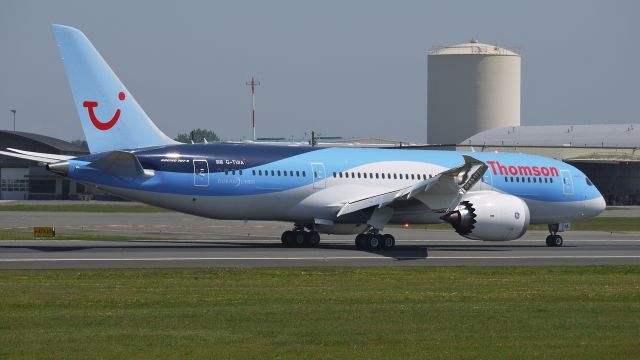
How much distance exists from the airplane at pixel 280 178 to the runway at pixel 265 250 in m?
1.14

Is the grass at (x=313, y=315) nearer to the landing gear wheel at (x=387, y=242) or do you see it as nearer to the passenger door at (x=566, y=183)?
the landing gear wheel at (x=387, y=242)

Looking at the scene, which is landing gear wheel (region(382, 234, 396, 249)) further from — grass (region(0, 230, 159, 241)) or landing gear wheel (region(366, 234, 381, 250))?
grass (region(0, 230, 159, 241))

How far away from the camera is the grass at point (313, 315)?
15.8 metres

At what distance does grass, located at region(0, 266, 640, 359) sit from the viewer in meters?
15.8

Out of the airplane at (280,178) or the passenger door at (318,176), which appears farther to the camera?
the passenger door at (318,176)

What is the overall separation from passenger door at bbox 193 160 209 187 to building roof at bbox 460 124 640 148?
71300 millimetres

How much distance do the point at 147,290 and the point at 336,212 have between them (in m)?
16.8

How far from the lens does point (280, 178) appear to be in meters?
38.1

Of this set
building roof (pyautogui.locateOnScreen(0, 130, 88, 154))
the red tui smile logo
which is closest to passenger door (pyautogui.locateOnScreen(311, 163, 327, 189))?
the red tui smile logo

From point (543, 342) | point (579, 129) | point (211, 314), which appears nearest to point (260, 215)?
point (211, 314)

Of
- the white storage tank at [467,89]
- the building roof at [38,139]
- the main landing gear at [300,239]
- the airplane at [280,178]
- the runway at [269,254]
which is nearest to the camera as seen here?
the runway at [269,254]

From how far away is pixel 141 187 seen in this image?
35312mm

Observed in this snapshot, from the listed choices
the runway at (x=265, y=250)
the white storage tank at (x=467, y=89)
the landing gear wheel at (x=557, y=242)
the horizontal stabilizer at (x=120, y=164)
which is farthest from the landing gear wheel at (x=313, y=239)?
the white storage tank at (x=467, y=89)

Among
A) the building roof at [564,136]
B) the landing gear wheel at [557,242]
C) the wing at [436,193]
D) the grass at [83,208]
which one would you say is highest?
the building roof at [564,136]
